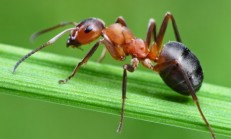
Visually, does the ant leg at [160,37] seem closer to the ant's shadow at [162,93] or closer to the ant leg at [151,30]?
the ant leg at [151,30]

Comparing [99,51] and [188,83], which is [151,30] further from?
[99,51]

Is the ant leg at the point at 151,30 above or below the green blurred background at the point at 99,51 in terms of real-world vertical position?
above

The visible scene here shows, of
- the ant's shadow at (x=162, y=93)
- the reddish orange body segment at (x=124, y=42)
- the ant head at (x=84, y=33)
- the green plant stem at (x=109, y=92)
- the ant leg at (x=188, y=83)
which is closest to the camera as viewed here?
the green plant stem at (x=109, y=92)

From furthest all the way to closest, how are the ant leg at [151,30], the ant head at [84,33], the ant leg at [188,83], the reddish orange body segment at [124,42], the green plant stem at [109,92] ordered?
the ant leg at [151,30]
the reddish orange body segment at [124,42]
the ant head at [84,33]
the ant leg at [188,83]
the green plant stem at [109,92]

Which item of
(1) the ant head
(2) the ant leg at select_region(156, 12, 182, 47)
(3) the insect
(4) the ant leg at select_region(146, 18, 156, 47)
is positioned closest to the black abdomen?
(3) the insect

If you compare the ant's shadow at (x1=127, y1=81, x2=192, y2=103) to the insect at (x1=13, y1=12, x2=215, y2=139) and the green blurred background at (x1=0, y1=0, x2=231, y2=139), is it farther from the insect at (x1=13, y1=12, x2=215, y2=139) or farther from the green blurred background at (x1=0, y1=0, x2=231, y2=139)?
the green blurred background at (x1=0, y1=0, x2=231, y2=139)

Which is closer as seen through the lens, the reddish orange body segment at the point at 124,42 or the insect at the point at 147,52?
the insect at the point at 147,52

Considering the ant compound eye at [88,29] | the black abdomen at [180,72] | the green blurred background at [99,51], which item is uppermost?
the ant compound eye at [88,29]

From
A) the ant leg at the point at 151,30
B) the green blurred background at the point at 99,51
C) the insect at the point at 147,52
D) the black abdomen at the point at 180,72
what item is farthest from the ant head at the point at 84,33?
the green blurred background at the point at 99,51
